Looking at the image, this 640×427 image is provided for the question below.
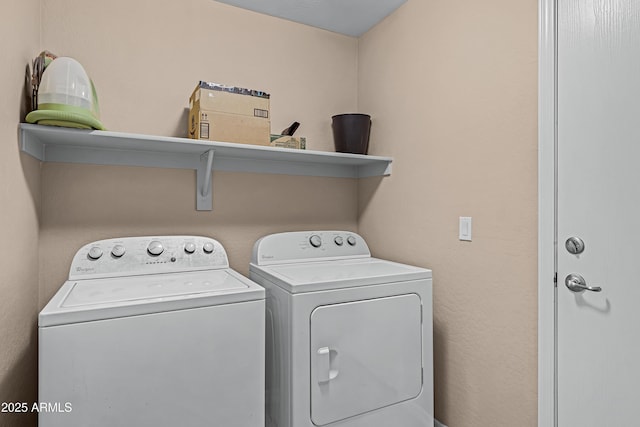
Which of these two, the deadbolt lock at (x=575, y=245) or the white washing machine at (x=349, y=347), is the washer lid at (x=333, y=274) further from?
the deadbolt lock at (x=575, y=245)

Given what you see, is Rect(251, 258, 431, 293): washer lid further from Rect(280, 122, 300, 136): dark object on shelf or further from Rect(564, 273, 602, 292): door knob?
Rect(280, 122, 300, 136): dark object on shelf

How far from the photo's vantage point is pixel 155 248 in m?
1.75

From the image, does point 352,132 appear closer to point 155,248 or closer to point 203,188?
point 203,188

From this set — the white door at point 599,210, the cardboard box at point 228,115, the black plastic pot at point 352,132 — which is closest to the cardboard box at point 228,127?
the cardboard box at point 228,115

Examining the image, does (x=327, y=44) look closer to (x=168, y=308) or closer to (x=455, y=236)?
(x=455, y=236)

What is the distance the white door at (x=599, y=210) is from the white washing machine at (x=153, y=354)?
1.14m

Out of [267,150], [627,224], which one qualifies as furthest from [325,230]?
[627,224]

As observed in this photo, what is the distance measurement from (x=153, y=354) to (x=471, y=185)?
1.47 meters

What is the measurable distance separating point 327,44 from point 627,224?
6.46 feet

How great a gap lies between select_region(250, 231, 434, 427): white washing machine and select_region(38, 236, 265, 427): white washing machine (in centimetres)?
16

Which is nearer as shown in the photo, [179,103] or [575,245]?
[575,245]

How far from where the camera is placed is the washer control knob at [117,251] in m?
1.67

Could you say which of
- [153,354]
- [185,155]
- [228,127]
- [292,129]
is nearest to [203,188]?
[185,155]

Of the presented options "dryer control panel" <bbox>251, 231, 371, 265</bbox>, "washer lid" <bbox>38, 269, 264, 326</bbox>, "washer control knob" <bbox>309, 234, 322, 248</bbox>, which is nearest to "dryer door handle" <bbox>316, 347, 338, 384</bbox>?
"washer lid" <bbox>38, 269, 264, 326</bbox>
